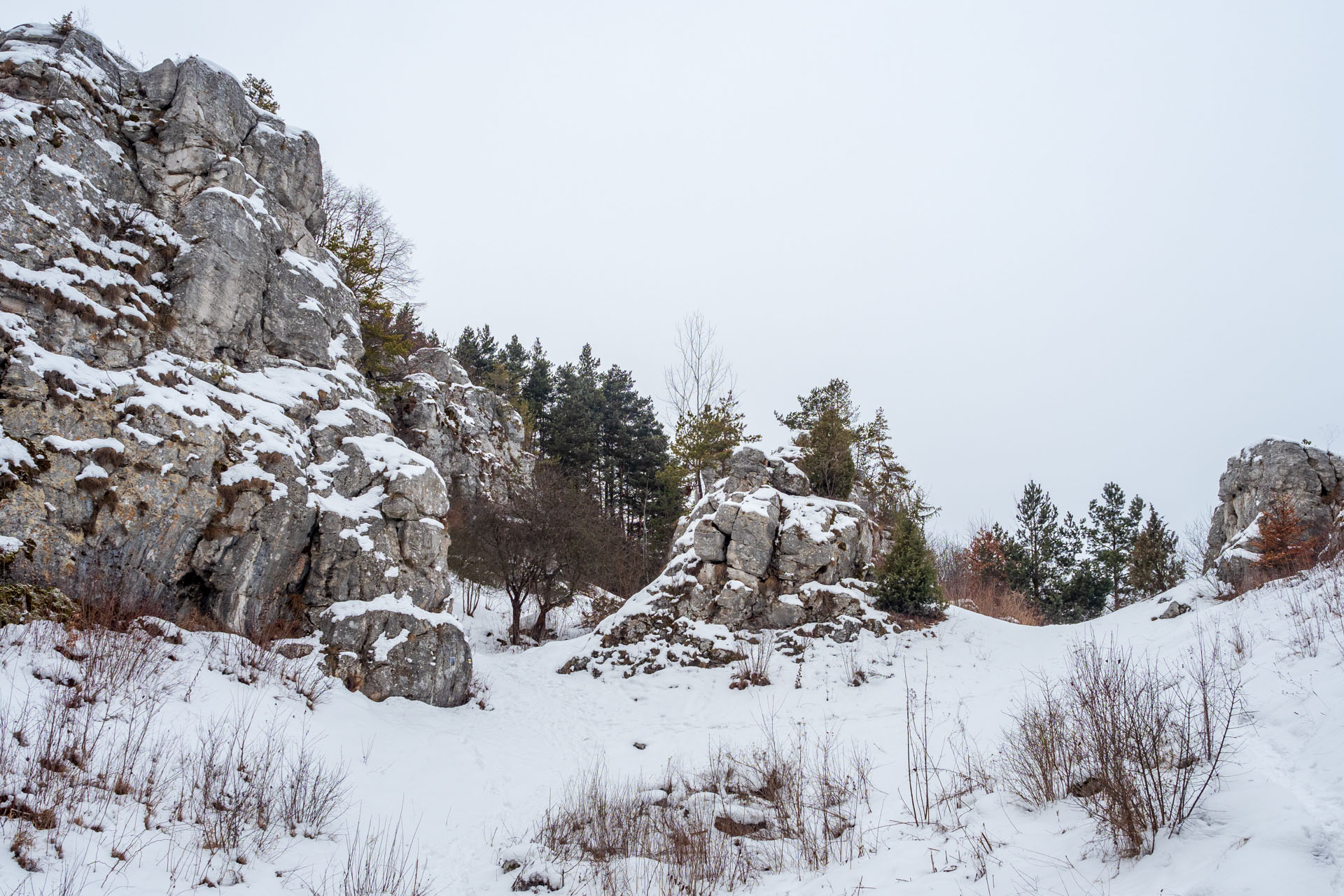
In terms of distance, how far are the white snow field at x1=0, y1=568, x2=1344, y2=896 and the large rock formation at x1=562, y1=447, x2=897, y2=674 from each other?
8.60ft

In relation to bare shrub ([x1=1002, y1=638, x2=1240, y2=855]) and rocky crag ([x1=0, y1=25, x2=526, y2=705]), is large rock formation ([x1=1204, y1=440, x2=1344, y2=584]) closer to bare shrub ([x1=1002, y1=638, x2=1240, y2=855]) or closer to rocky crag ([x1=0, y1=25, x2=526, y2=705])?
bare shrub ([x1=1002, y1=638, x2=1240, y2=855])

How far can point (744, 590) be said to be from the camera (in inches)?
670

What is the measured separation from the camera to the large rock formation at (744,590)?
53.4 ft

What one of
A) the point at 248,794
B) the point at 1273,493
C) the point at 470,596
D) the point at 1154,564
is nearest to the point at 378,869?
the point at 248,794

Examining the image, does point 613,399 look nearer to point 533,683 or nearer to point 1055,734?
point 533,683

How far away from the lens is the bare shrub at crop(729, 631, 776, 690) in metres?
14.7

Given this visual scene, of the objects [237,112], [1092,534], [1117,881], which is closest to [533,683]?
[1117,881]

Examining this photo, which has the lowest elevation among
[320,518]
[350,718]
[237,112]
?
[350,718]

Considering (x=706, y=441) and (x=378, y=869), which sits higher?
(x=706, y=441)

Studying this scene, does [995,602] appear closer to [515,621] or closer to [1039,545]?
[1039,545]

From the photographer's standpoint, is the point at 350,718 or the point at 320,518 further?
the point at 320,518

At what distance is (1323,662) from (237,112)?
73.8 ft

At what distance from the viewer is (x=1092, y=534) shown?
28812 mm

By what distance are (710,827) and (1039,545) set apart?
93.7ft
